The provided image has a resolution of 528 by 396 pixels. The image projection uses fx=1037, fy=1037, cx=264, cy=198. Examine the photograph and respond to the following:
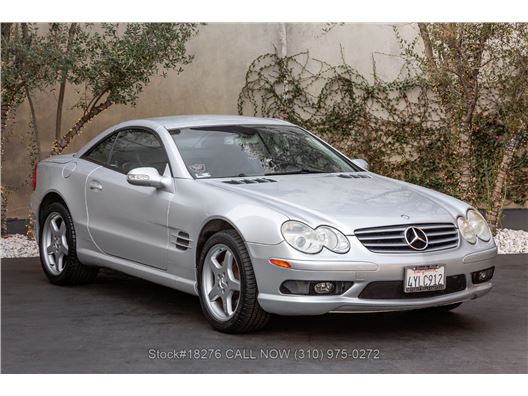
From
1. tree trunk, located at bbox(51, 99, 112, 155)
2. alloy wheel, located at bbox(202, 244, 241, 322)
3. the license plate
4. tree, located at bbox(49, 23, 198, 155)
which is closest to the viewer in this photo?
the license plate

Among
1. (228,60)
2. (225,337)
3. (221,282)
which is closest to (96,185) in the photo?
(221,282)

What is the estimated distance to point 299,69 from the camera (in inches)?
552

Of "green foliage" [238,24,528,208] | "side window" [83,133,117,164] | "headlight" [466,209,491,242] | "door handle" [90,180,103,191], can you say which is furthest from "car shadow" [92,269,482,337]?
"green foliage" [238,24,528,208]

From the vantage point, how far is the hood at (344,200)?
21.5ft

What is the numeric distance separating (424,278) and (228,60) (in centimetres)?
796

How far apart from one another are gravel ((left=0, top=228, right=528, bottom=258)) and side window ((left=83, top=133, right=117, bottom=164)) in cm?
265

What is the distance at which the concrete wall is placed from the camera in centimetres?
1388

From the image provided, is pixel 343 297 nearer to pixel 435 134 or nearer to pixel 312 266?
pixel 312 266

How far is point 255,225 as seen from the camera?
6559 mm

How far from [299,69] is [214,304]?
297 inches

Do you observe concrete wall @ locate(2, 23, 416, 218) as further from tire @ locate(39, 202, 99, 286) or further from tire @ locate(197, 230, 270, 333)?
tire @ locate(197, 230, 270, 333)

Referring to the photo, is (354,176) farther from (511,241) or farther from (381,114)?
(381,114)

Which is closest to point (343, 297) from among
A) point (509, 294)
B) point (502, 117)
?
point (509, 294)

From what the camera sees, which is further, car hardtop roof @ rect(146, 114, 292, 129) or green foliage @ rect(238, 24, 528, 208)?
green foliage @ rect(238, 24, 528, 208)
